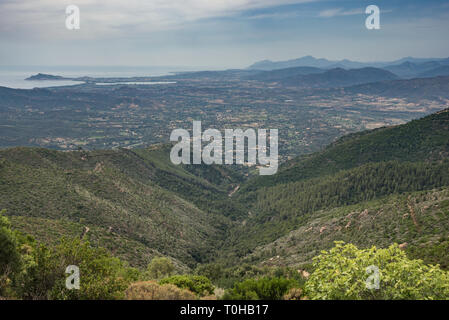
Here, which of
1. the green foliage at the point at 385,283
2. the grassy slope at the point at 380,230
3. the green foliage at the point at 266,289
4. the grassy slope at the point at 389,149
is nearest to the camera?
the green foliage at the point at 385,283

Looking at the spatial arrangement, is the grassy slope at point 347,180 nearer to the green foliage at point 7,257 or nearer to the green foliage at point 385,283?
the green foliage at point 385,283

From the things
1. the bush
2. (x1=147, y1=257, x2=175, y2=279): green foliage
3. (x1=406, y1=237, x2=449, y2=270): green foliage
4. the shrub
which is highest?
the bush

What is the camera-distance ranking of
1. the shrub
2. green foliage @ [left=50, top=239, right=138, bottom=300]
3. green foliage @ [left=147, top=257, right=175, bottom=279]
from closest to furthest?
green foliage @ [left=50, top=239, right=138, bottom=300] < the shrub < green foliage @ [left=147, top=257, right=175, bottom=279]

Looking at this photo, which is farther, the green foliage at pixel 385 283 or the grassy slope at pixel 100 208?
the grassy slope at pixel 100 208

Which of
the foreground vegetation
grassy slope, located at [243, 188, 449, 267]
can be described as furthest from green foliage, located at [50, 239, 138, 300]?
grassy slope, located at [243, 188, 449, 267]

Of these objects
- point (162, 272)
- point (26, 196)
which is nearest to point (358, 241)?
point (162, 272)

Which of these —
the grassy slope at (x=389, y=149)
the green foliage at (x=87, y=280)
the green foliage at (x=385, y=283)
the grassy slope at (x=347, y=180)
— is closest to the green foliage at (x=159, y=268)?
the green foliage at (x=87, y=280)

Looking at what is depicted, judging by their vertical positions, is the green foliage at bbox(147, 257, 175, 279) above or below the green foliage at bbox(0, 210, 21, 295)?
below

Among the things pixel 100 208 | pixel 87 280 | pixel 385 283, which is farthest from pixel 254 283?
pixel 100 208

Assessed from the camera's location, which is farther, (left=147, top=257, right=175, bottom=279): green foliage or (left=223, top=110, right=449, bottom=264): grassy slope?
(left=223, top=110, right=449, bottom=264): grassy slope

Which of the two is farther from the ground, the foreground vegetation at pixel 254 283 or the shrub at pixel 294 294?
the foreground vegetation at pixel 254 283

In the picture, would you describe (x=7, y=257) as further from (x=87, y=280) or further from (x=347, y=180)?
(x=347, y=180)

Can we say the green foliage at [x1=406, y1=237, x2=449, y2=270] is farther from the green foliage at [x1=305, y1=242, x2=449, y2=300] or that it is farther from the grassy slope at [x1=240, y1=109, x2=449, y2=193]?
the grassy slope at [x1=240, y1=109, x2=449, y2=193]
